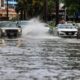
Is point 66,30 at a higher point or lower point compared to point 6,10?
higher

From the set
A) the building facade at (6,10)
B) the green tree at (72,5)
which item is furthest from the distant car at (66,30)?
the building facade at (6,10)

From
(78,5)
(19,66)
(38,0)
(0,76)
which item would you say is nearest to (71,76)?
(0,76)

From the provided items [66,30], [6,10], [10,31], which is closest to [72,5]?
[6,10]

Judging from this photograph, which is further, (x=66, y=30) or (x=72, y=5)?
(x=72, y=5)

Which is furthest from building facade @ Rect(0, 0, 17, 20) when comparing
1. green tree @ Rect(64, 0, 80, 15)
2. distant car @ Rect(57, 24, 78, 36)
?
distant car @ Rect(57, 24, 78, 36)

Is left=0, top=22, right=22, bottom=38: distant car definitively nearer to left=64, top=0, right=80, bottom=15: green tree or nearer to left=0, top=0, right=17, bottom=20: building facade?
left=64, top=0, right=80, bottom=15: green tree

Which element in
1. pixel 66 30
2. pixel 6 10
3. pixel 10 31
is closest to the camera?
pixel 66 30

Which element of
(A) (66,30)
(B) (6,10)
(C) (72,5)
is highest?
(C) (72,5)

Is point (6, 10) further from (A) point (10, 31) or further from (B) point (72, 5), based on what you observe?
(A) point (10, 31)

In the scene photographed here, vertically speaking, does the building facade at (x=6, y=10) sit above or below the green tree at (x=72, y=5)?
below

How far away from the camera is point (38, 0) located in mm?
95625

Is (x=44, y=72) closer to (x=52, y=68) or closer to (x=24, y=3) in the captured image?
(x=52, y=68)

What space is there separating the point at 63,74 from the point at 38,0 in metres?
81.1

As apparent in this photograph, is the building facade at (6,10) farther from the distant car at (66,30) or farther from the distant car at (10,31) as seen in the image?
the distant car at (66,30)
